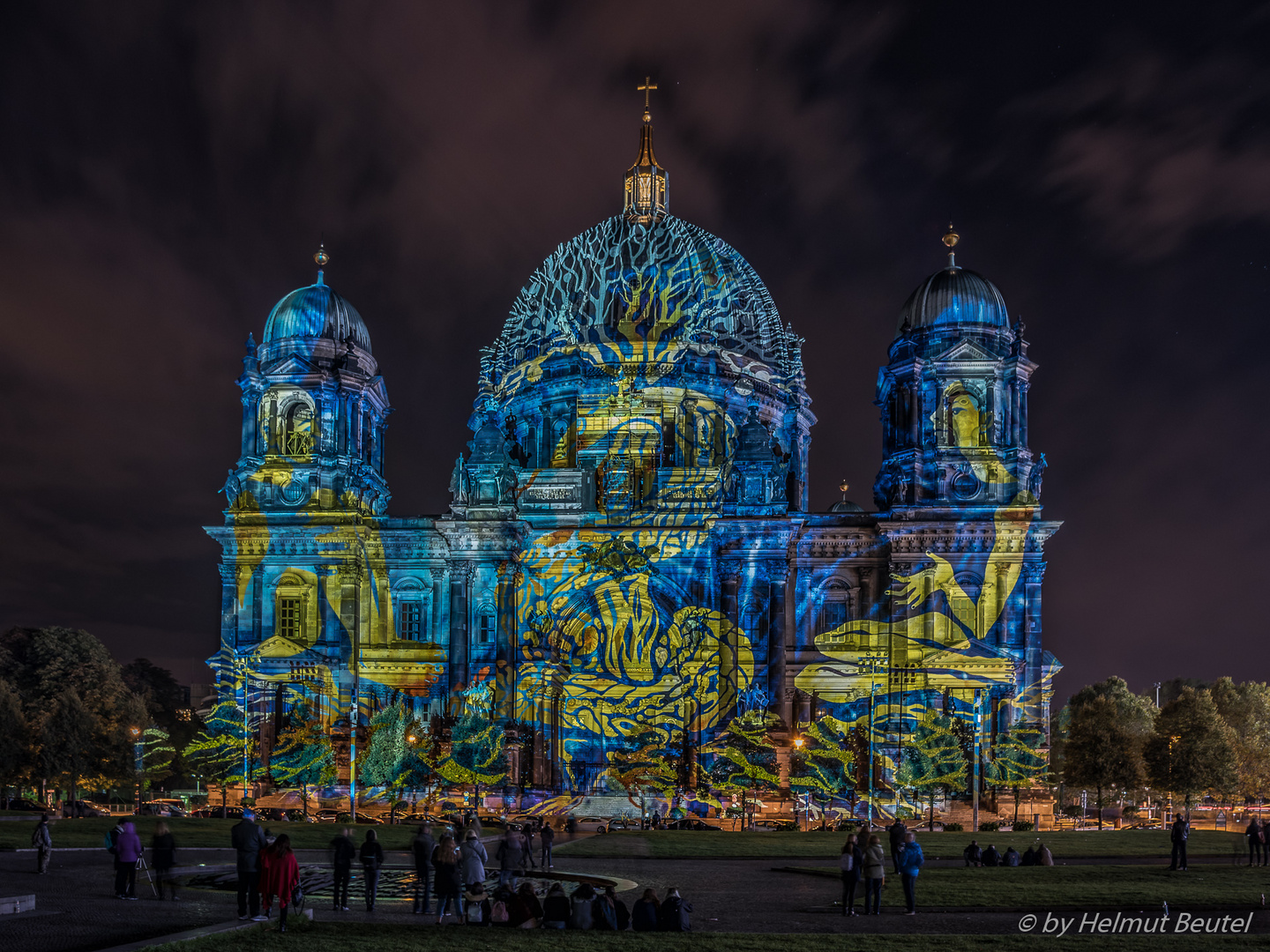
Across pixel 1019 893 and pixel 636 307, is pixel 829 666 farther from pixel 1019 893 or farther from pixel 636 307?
pixel 1019 893

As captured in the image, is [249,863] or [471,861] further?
[471,861]

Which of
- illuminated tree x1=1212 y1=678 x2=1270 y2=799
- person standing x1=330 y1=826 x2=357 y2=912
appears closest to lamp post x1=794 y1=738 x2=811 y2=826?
illuminated tree x1=1212 y1=678 x2=1270 y2=799

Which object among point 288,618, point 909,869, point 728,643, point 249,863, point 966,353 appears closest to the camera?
point 249,863

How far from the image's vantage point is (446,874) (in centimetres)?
2259

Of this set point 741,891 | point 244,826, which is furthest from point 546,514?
point 244,826

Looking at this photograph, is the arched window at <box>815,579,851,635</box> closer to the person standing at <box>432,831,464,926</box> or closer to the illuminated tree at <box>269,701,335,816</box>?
the illuminated tree at <box>269,701,335,816</box>

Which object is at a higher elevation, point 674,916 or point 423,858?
point 423,858

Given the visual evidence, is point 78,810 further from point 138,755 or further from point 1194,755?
point 1194,755

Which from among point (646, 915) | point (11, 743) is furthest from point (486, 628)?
point (646, 915)

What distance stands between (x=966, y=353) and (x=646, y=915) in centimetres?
5103

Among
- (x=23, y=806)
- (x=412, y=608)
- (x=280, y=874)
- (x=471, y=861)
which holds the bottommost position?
(x=23, y=806)

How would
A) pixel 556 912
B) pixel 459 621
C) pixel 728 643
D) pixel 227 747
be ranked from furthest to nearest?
pixel 459 621 < pixel 728 643 < pixel 227 747 < pixel 556 912

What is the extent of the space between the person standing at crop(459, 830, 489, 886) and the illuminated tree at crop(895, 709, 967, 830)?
36850 mm

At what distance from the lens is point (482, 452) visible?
68.4 m
